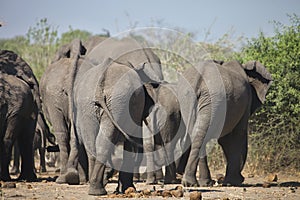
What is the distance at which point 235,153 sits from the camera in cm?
1362

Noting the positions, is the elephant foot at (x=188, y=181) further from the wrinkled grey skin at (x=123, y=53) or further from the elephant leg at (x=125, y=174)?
the wrinkled grey skin at (x=123, y=53)

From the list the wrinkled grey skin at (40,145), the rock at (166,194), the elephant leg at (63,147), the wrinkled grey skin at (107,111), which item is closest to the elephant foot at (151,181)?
the elephant leg at (63,147)

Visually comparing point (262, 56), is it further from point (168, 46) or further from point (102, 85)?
Result: point (168, 46)

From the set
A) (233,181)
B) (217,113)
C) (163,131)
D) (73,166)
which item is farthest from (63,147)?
(233,181)

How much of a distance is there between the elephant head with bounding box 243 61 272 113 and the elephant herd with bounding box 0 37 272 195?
0.02 m

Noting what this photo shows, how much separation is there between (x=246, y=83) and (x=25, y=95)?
4478 mm

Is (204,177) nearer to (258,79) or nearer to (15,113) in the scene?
(258,79)

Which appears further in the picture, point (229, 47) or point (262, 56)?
point (229, 47)

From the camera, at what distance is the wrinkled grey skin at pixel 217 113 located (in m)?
12.6

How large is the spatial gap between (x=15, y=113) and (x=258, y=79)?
5128 mm

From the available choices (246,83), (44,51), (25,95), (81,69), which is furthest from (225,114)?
(44,51)

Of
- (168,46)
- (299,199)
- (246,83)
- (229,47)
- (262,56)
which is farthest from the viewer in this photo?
(168,46)

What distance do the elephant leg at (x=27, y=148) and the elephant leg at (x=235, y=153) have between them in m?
3.97

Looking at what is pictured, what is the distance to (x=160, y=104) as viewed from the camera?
46.3 ft
